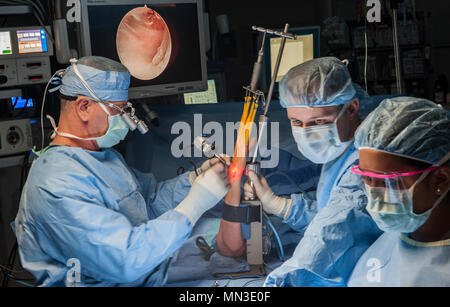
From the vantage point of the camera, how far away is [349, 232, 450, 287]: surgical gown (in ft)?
3.95

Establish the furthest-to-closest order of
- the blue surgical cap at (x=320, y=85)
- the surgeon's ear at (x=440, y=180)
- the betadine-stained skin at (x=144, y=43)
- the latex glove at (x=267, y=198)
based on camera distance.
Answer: the betadine-stained skin at (x=144, y=43), the latex glove at (x=267, y=198), the blue surgical cap at (x=320, y=85), the surgeon's ear at (x=440, y=180)

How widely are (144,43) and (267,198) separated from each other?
92 centimetres

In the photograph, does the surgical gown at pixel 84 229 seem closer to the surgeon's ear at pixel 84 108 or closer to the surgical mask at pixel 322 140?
the surgeon's ear at pixel 84 108

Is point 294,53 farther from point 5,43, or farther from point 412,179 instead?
point 412,179

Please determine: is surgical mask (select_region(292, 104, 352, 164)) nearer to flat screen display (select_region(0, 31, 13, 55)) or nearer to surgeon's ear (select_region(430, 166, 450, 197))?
surgeon's ear (select_region(430, 166, 450, 197))

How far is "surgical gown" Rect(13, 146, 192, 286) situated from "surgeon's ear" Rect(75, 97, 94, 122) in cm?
11

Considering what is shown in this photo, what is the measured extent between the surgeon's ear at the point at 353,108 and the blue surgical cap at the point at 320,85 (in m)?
0.03

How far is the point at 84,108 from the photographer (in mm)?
1641

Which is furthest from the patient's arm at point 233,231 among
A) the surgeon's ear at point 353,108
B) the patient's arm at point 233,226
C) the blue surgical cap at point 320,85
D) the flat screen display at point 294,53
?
the flat screen display at point 294,53

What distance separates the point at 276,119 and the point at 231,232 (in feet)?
1.88

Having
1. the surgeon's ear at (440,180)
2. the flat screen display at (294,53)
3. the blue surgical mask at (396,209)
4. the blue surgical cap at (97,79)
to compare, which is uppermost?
the flat screen display at (294,53)

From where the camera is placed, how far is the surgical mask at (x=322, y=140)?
63.4 inches

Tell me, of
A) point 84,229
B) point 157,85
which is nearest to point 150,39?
point 157,85
